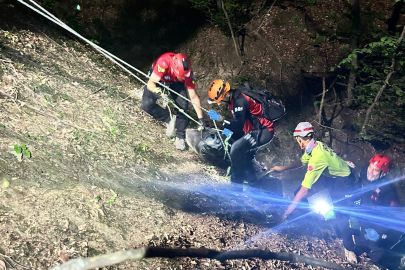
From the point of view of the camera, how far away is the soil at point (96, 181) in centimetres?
330

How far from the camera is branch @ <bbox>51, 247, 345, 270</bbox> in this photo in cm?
289

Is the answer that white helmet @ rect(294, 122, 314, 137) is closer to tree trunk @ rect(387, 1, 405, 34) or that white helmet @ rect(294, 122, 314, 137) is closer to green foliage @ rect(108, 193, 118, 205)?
green foliage @ rect(108, 193, 118, 205)

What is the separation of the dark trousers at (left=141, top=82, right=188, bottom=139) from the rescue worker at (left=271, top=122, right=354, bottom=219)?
7.88 feet

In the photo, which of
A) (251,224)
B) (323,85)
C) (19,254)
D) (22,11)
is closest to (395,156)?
(323,85)

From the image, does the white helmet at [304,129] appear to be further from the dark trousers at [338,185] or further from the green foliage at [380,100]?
the green foliage at [380,100]

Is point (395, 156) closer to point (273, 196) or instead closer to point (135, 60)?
point (273, 196)

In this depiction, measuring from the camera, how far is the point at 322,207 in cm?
639

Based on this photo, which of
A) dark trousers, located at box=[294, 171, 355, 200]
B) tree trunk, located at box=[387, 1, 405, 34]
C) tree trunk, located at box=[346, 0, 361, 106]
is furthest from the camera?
tree trunk, located at box=[387, 1, 405, 34]

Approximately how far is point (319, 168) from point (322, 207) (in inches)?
55.6

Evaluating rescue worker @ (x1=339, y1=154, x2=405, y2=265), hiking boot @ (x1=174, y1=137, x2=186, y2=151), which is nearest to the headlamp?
rescue worker @ (x1=339, y1=154, x2=405, y2=265)

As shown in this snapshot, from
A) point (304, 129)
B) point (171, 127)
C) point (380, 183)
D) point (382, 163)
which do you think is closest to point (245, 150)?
point (304, 129)

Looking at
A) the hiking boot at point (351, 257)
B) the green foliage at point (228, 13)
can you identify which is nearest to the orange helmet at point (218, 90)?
the hiking boot at point (351, 257)

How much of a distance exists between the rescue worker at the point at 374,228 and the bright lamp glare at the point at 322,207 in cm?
53

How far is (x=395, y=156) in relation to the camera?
31.0 feet
